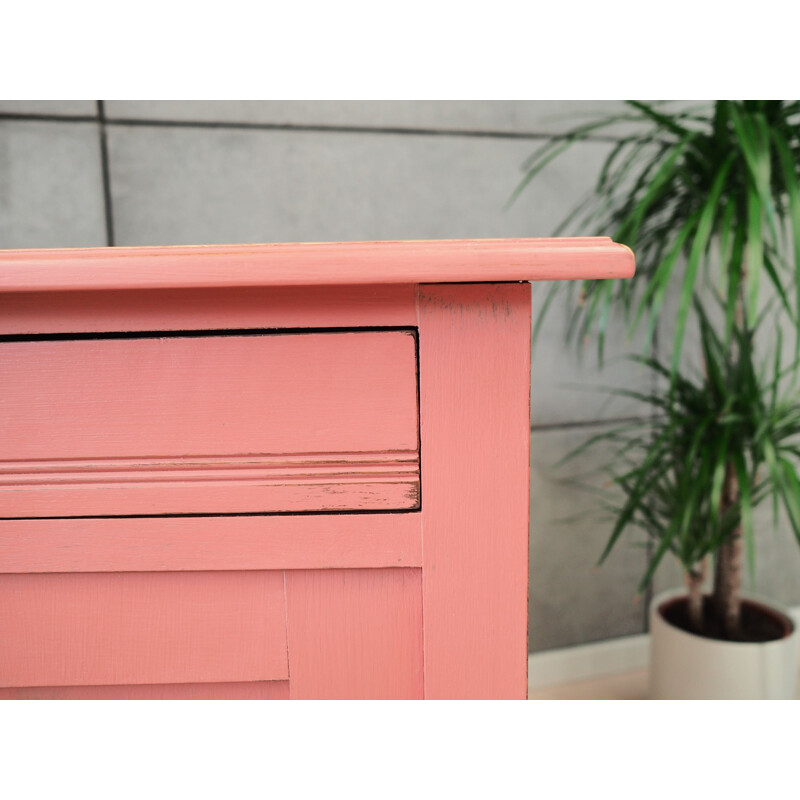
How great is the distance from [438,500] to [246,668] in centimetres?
18

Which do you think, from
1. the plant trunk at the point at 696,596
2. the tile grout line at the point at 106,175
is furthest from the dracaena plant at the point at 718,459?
the tile grout line at the point at 106,175

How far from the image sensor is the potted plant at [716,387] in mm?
811

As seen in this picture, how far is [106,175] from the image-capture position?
973 mm

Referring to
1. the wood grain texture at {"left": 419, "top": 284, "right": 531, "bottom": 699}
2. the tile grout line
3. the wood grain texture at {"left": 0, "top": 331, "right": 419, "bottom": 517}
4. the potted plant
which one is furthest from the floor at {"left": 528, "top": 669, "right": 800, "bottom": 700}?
the tile grout line

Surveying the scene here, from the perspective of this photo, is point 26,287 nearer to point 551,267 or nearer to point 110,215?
point 551,267

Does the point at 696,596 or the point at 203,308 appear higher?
the point at 203,308

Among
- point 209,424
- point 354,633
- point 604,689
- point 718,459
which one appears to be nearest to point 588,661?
point 604,689

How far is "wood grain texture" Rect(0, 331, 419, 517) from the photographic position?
15.8 inches

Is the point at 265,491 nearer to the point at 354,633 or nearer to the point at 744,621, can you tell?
the point at 354,633

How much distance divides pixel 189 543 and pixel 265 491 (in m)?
0.06

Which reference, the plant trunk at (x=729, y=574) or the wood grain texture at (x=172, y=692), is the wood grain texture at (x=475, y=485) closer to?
the wood grain texture at (x=172, y=692)

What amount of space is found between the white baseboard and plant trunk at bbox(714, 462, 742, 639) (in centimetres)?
32

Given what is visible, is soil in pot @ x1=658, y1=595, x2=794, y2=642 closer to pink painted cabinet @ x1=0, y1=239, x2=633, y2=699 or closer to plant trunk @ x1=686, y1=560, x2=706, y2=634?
plant trunk @ x1=686, y1=560, x2=706, y2=634
